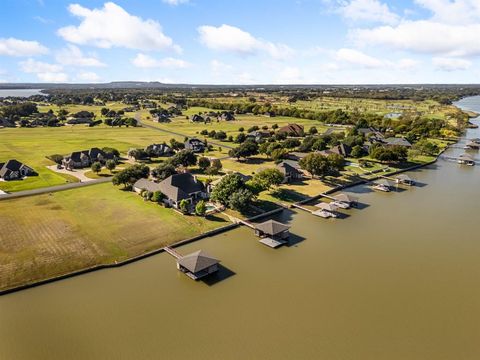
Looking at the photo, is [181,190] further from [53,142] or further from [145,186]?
[53,142]

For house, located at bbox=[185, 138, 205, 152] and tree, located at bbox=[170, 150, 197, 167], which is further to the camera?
house, located at bbox=[185, 138, 205, 152]

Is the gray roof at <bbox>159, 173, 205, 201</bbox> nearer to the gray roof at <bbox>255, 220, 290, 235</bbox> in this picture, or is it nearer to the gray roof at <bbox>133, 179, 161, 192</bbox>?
the gray roof at <bbox>133, 179, 161, 192</bbox>

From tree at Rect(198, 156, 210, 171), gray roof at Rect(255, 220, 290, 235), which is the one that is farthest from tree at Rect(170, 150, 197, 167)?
gray roof at Rect(255, 220, 290, 235)

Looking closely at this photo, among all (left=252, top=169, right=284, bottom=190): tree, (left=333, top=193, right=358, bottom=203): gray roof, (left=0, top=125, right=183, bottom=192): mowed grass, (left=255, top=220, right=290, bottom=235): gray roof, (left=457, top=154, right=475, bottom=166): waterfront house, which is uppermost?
(left=252, top=169, right=284, bottom=190): tree

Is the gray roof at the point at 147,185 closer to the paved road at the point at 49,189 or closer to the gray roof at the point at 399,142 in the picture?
the paved road at the point at 49,189

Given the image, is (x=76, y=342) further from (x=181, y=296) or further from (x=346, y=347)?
(x=346, y=347)

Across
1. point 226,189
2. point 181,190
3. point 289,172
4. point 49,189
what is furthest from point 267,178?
point 49,189
